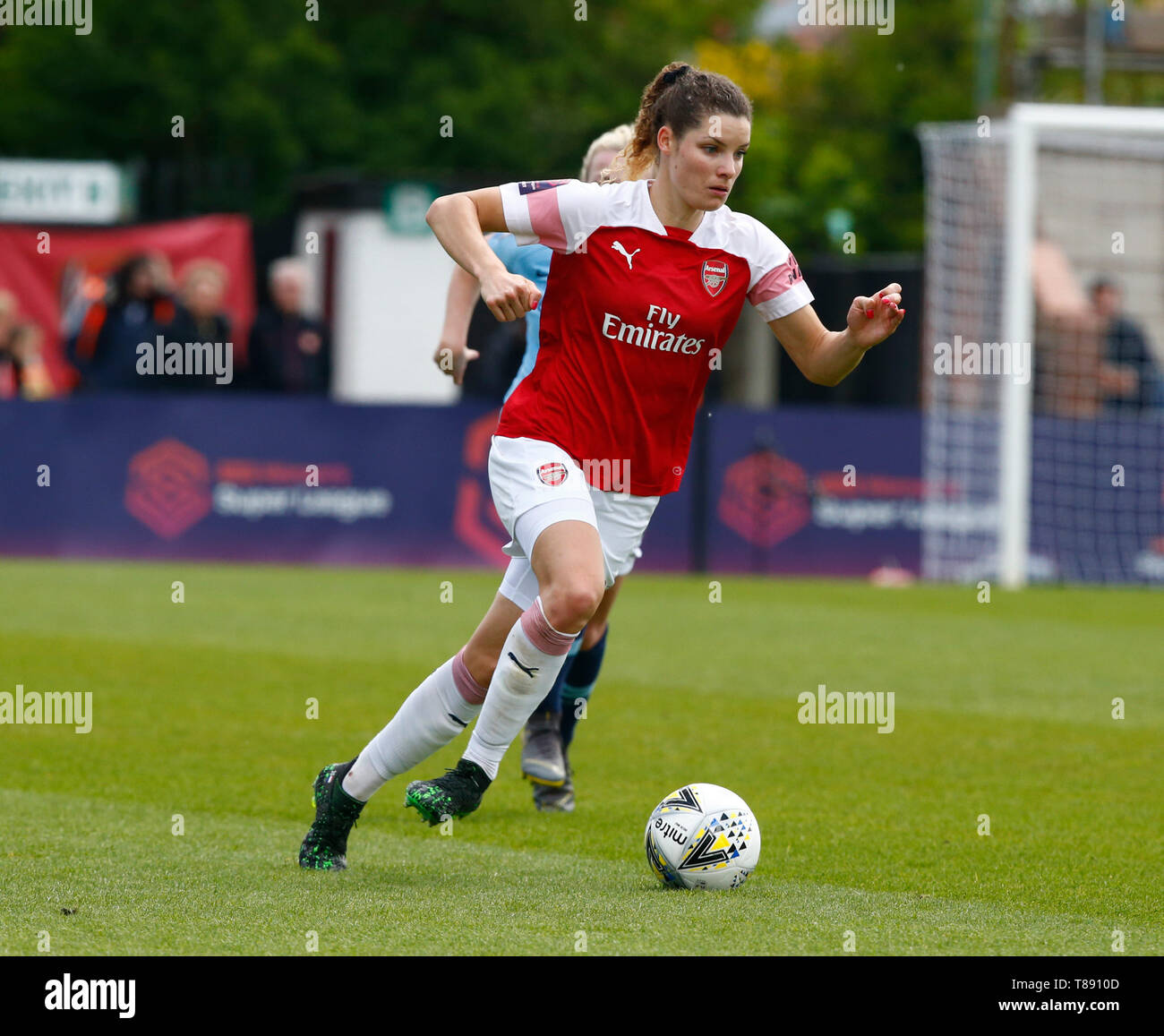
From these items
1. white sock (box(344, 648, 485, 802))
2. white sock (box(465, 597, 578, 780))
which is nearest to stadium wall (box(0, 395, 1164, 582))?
white sock (box(344, 648, 485, 802))

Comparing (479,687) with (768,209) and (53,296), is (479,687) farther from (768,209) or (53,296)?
(768,209)

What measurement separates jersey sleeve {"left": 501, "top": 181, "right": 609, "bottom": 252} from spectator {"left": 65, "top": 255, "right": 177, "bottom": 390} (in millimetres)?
12218

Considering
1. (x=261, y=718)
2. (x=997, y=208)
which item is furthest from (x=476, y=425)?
(x=261, y=718)

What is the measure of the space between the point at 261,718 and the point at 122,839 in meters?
2.86

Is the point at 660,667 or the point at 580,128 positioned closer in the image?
the point at 660,667

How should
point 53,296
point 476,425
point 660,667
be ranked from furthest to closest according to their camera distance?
point 53,296 → point 476,425 → point 660,667

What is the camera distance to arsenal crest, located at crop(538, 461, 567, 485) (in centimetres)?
565

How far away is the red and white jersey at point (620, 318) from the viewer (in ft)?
19.0

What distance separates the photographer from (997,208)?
61.5ft

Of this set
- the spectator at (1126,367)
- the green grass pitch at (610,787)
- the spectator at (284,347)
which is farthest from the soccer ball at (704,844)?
the spectator at (1126,367)

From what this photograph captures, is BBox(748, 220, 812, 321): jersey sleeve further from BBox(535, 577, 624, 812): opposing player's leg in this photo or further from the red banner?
the red banner

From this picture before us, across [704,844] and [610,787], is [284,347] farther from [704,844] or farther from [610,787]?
[704,844]

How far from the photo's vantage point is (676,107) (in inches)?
227

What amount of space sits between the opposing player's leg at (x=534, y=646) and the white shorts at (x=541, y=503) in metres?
0.02
